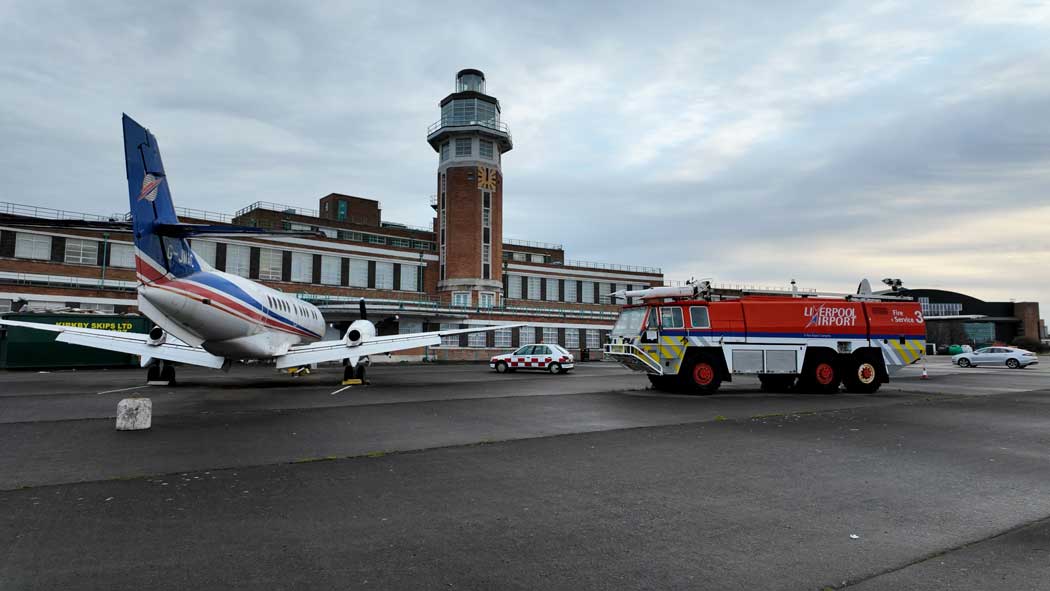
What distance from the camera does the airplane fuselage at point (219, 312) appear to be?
16.7 meters

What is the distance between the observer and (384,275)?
59.2 meters

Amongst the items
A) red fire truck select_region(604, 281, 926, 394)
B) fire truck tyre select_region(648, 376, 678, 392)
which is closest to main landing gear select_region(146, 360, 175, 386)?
red fire truck select_region(604, 281, 926, 394)

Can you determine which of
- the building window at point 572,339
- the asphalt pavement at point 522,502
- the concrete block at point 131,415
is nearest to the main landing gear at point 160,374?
the asphalt pavement at point 522,502

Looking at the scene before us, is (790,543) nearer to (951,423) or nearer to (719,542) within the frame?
(719,542)

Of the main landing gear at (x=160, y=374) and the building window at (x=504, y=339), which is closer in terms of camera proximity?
the main landing gear at (x=160, y=374)

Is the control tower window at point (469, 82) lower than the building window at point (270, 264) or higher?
higher

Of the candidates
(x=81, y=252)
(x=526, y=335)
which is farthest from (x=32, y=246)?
(x=526, y=335)


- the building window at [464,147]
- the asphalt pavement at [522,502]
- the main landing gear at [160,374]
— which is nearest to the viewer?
the asphalt pavement at [522,502]

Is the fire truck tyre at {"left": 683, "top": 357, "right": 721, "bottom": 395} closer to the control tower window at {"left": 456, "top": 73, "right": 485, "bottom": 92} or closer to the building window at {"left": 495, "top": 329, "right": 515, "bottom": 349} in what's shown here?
the building window at {"left": 495, "top": 329, "right": 515, "bottom": 349}

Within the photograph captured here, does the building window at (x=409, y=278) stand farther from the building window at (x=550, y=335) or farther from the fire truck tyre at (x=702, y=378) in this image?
the fire truck tyre at (x=702, y=378)

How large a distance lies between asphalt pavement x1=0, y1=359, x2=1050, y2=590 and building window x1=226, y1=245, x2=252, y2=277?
40.8 m

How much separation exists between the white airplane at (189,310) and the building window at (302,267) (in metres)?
30.7

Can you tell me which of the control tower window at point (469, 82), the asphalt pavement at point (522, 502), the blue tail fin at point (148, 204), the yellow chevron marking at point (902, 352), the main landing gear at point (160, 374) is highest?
the control tower window at point (469, 82)

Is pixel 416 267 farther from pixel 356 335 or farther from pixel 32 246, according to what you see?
pixel 356 335
